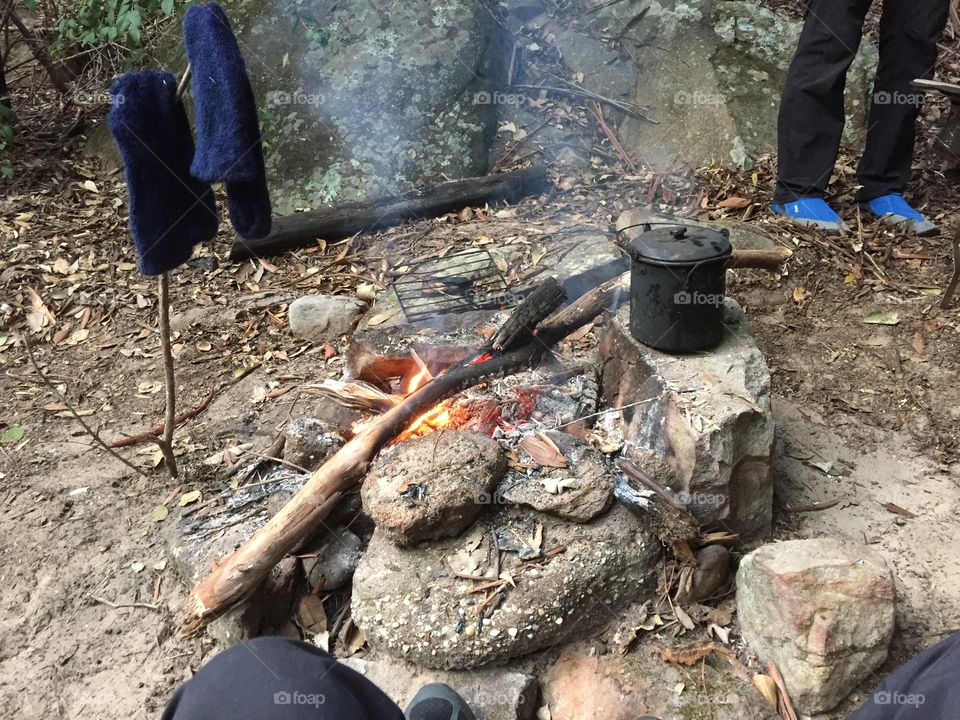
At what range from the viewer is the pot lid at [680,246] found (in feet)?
10.2

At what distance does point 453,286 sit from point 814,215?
107 inches

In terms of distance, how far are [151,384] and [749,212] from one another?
440 centimetres

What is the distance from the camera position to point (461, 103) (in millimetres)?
6586

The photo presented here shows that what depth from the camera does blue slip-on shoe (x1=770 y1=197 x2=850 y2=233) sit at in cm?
533

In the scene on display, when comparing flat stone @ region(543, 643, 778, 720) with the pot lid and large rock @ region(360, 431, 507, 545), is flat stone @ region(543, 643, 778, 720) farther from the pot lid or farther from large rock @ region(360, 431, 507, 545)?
the pot lid

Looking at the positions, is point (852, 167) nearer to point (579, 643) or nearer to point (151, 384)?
point (579, 643)

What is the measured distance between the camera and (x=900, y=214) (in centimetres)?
541

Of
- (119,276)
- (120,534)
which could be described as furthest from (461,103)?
(120,534)

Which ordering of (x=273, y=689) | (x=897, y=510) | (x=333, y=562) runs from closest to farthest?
(x=273, y=689)
(x=333, y=562)
(x=897, y=510)

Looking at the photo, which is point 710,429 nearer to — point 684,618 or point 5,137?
point 684,618

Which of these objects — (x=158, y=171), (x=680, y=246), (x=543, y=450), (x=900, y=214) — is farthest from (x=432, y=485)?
(x=900, y=214)

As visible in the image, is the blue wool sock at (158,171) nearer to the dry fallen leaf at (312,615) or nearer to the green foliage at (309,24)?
the dry fallen leaf at (312,615)

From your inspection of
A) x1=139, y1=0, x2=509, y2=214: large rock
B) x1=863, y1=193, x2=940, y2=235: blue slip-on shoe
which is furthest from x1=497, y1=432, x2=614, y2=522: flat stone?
x1=139, y1=0, x2=509, y2=214: large rock

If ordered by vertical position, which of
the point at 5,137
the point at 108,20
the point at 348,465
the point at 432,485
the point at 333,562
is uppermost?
the point at 108,20
